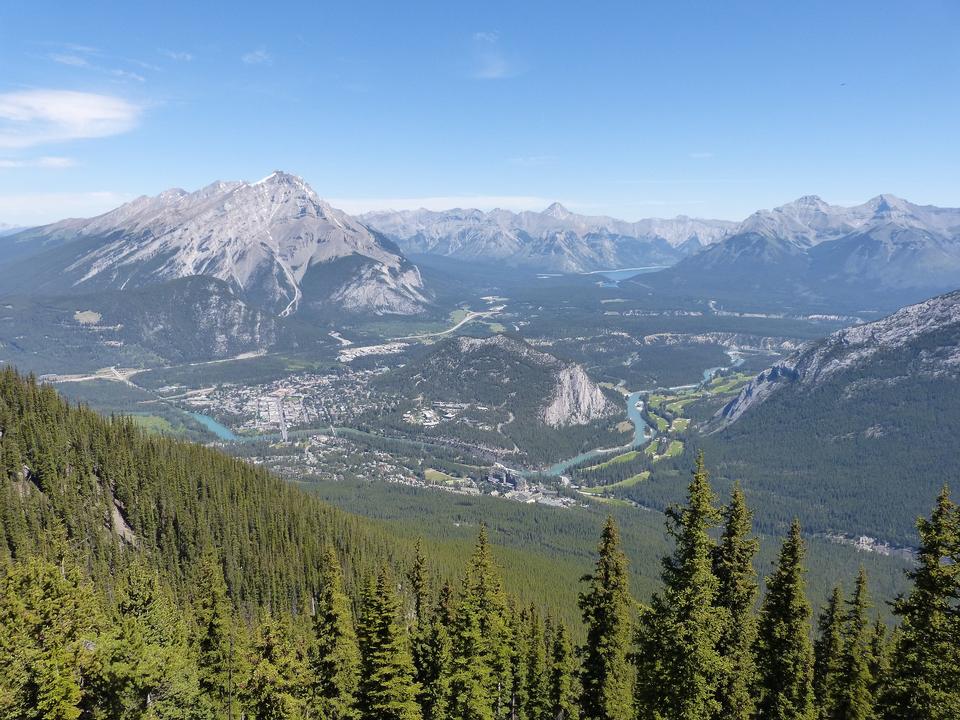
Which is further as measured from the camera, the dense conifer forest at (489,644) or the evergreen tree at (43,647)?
the evergreen tree at (43,647)

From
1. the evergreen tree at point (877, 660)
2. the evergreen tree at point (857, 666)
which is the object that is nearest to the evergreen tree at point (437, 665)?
the evergreen tree at point (857, 666)

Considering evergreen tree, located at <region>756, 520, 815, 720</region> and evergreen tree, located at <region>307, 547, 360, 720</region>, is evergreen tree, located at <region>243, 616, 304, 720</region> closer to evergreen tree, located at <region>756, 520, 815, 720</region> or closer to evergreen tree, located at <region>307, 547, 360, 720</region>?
evergreen tree, located at <region>307, 547, 360, 720</region>

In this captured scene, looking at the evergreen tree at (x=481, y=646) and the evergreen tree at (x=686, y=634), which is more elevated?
the evergreen tree at (x=686, y=634)

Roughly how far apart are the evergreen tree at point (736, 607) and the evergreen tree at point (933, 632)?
6946 millimetres

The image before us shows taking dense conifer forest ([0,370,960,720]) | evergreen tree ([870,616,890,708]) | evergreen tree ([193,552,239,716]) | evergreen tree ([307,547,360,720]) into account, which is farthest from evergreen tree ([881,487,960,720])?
evergreen tree ([193,552,239,716])

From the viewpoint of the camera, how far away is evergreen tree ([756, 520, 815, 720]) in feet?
125

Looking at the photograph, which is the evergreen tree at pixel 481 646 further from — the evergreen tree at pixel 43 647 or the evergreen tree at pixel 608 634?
the evergreen tree at pixel 43 647

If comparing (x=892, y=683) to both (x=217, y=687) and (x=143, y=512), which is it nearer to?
(x=217, y=687)

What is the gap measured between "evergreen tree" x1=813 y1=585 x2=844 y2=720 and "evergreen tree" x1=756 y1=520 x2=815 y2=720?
312 inches

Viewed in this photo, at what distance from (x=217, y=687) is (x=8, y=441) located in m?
57.1

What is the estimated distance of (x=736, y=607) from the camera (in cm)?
3647

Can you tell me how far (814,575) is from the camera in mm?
157875

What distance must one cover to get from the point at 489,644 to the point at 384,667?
1090 centimetres

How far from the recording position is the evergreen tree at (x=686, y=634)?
3070 centimetres
